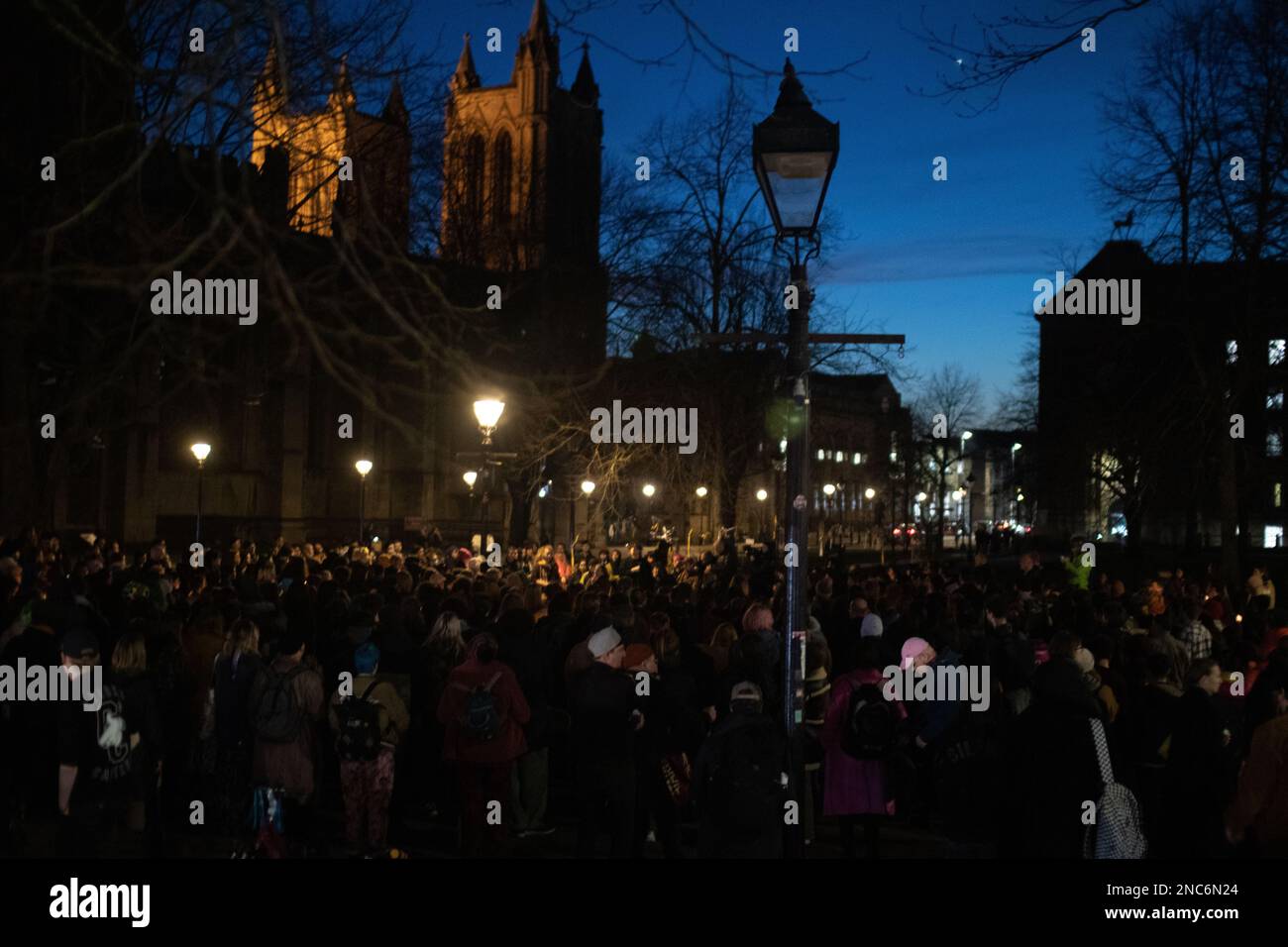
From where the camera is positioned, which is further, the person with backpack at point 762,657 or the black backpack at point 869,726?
the person with backpack at point 762,657

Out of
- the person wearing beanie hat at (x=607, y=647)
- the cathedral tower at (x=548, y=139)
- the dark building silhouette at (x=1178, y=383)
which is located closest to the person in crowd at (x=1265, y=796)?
the person wearing beanie hat at (x=607, y=647)

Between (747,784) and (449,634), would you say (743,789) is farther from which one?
(449,634)

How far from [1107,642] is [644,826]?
4235mm

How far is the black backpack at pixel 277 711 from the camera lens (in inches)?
322

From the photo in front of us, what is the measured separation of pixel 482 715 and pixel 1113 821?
395 cm

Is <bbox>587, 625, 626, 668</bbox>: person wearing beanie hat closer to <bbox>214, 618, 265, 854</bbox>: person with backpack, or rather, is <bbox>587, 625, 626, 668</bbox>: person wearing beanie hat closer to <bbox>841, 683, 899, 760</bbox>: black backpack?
<bbox>841, 683, 899, 760</bbox>: black backpack

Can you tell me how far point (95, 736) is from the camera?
7.36 meters

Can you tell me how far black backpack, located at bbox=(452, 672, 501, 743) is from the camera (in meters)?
8.41

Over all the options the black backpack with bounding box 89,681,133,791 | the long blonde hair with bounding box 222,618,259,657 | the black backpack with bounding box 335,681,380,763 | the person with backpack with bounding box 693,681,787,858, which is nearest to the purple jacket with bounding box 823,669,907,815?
the person with backpack with bounding box 693,681,787,858

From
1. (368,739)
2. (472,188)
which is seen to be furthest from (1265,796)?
(472,188)

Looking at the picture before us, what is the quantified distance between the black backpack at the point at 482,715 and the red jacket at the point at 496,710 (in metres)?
Answer: 0.02

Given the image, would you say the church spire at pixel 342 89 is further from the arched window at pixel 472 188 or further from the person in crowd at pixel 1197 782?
the arched window at pixel 472 188

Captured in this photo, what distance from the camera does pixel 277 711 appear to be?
819 cm
